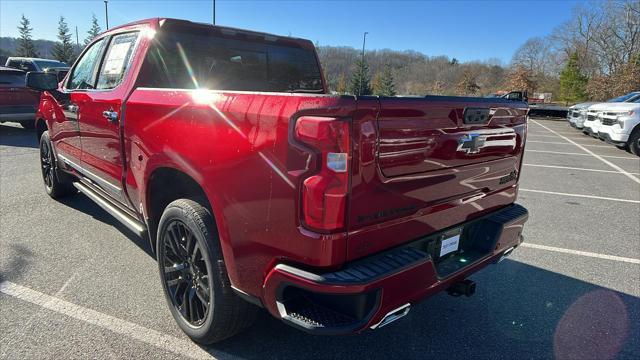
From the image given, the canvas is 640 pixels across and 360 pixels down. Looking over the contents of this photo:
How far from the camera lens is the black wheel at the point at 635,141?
11.1 meters

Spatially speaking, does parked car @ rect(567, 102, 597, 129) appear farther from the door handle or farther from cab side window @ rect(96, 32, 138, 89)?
the door handle

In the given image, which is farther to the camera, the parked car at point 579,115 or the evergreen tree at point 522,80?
the evergreen tree at point 522,80

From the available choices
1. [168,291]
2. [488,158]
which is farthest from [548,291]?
[168,291]

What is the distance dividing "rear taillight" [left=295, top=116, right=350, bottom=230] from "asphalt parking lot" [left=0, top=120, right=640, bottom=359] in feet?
3.80

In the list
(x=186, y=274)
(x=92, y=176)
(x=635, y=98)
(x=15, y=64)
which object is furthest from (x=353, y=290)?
(x=15, y=64)

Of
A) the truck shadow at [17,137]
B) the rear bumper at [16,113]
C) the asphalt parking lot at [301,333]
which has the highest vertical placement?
the rear bumper at [16,113]

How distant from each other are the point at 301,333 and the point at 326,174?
142 cm

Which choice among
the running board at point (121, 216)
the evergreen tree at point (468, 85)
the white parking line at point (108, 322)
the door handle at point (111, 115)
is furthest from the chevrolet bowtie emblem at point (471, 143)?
the evergreen tree at point (468, 85)

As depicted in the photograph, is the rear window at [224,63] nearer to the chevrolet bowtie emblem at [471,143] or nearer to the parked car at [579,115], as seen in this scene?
the chevrolet bowtie emblem at [471,143]

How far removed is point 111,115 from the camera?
3.09 metres

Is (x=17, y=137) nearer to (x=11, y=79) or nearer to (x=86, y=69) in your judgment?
(x=11, y=79)

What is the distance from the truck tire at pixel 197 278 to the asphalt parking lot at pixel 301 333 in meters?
0.17

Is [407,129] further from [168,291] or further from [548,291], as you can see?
[548,291]

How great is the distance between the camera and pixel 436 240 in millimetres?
2277
